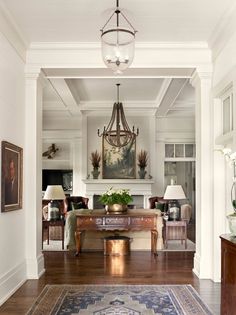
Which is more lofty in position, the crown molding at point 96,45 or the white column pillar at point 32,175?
the crown molding at point 96,45

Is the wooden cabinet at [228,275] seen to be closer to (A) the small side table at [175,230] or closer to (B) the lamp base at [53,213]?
(A) the small side table at [175,230]

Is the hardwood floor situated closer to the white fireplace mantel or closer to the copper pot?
the copper pot

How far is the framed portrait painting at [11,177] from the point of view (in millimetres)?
4656

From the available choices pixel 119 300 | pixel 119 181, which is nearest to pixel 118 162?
pixel 119 181

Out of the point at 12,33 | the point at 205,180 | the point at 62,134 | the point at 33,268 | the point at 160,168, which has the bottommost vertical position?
the point at 33,268

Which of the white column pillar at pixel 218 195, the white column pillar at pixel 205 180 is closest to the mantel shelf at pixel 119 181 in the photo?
the white column pillar at pixel 205 180

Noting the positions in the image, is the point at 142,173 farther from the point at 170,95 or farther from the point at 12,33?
the point at 12,33

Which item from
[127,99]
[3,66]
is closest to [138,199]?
[127,99]

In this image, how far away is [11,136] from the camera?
5090mm

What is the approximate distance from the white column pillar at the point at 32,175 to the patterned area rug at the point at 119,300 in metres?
0.71

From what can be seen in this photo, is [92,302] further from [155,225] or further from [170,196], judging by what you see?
[170,196]

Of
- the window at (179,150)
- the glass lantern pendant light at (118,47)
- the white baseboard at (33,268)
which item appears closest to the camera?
the glass lantern pendant light at (118,47)

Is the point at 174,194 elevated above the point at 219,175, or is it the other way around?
the point at 219,175

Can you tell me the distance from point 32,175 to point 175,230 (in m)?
3.49
